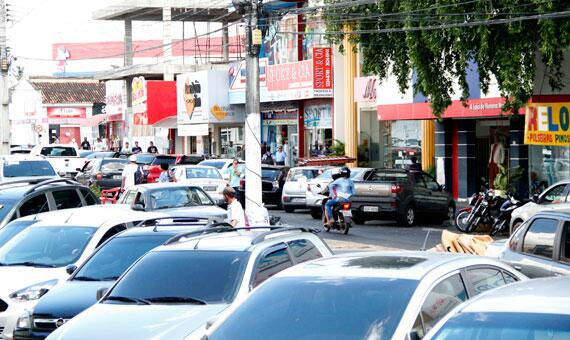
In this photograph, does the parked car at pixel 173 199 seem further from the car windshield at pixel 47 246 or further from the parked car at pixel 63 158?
the parked car at pixel 63 158

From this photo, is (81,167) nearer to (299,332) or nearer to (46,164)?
(46,164)

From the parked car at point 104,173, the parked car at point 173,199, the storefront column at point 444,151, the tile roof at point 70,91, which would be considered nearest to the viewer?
the parked car at point 173,199

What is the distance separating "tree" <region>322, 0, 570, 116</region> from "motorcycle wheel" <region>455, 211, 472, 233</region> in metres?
2.68

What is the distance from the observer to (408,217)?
2961 cm

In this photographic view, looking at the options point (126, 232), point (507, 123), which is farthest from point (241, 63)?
point (126, 232)

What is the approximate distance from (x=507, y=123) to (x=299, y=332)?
1193 inches

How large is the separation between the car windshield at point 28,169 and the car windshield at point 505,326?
2494cm

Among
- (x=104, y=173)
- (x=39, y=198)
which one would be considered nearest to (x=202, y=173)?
(x=104, y=173)

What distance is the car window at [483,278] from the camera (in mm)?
7777

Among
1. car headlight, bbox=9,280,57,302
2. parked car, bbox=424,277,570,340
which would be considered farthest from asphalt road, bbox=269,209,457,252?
parked car, bbox=424,277,570,340

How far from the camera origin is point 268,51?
2068 inches

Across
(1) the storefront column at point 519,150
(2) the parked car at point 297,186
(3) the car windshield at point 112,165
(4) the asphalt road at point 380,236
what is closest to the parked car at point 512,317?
(4) the asphalt road at point 380,236

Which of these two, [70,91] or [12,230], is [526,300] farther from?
[70,91]

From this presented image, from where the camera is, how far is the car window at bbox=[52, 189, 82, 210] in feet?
65.4
